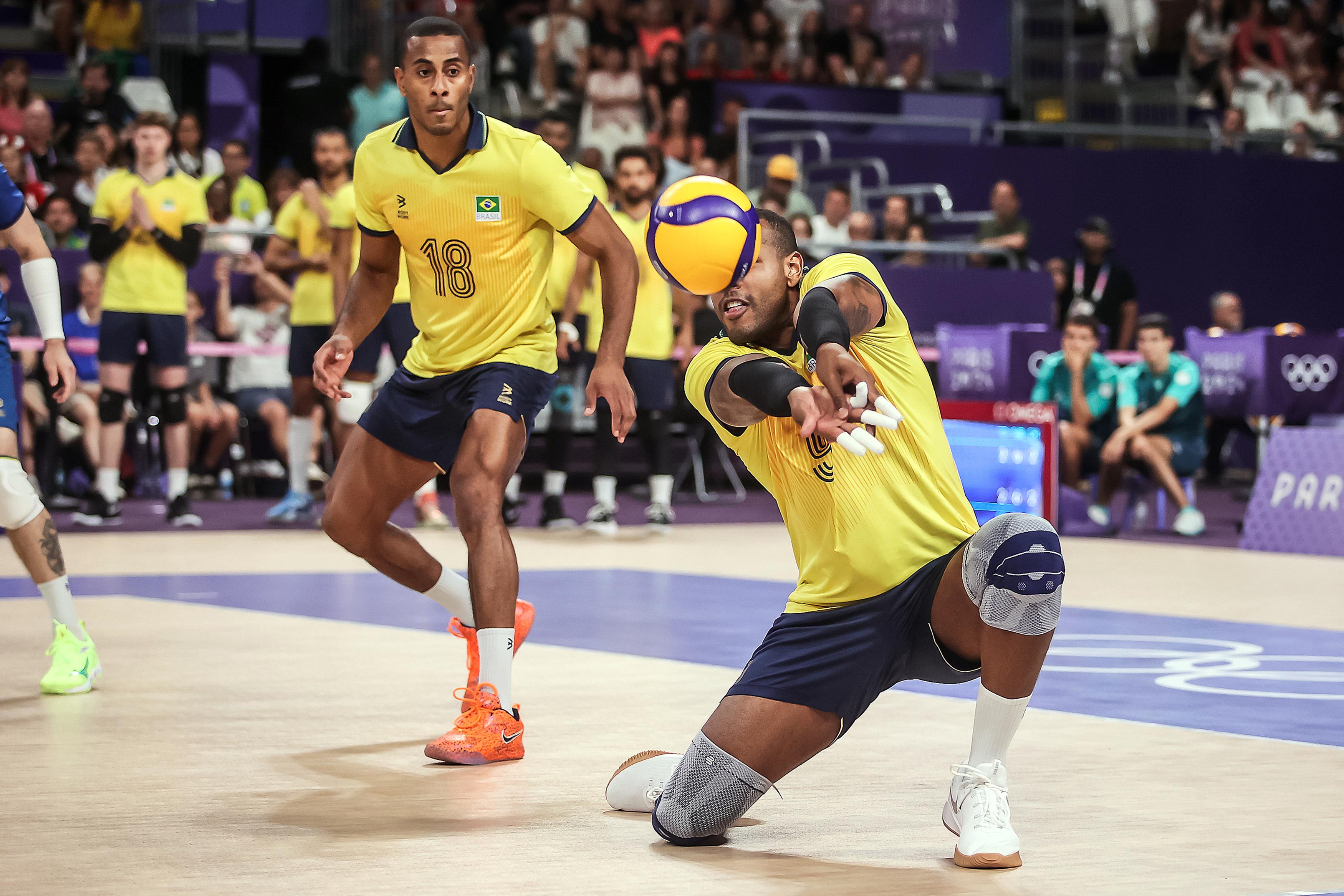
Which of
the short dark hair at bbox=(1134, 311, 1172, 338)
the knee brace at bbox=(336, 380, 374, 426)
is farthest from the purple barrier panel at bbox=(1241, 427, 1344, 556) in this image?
the knee brace at bbox=(336, 380, 374, 426)

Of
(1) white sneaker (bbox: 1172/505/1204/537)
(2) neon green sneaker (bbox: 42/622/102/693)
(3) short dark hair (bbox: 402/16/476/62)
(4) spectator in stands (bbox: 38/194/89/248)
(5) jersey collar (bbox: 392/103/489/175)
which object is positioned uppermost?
(3) short dark hair (bbox: 402/16/476/62)

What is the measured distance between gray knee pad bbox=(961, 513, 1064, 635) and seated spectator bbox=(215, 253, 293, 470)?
33.7 ft

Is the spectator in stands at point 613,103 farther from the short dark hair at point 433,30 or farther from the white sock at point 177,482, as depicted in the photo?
the short dark hair at point 433,30

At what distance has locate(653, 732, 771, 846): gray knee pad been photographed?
3.74 metres

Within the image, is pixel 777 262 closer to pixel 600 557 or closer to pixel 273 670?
pixel 273 670

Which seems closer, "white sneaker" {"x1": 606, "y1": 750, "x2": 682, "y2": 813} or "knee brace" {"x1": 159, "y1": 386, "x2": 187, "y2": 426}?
"white sneaker" {"x1": 606, "y1": 750, "x2": 682, "y2": 813}

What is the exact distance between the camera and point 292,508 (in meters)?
11.7

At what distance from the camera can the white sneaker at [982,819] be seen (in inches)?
138

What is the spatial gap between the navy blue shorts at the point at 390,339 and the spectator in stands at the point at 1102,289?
7319 millimetres

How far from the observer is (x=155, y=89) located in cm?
1570

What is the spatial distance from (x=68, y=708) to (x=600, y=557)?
496 cm

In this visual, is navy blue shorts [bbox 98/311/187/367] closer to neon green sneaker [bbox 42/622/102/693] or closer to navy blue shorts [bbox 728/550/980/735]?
neon green sneaker [bbox 42/622/102/693]

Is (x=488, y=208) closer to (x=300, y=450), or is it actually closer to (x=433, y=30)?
(x=433, y=30)

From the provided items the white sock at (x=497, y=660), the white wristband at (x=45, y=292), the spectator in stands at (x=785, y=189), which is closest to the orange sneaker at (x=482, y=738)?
the white sock at (x=497, y=660)
